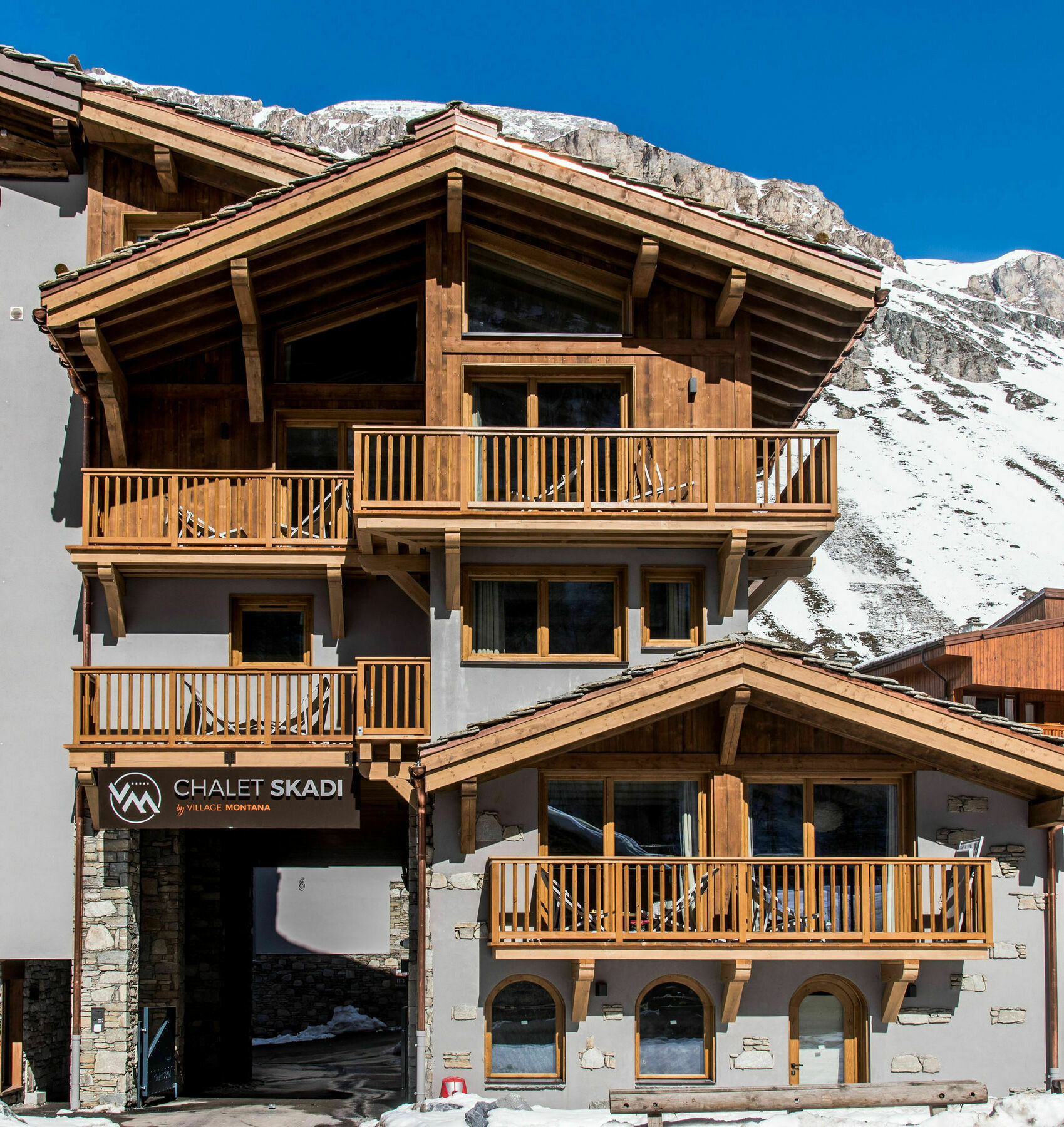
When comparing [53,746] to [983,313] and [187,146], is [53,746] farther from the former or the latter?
[983,313]

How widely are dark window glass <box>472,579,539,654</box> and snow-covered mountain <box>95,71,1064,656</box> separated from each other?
118ft

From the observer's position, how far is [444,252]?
19609mm

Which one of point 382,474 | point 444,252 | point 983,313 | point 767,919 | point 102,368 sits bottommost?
point 767,919

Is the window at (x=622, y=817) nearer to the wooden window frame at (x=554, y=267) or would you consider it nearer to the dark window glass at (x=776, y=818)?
the dark window glass at (x=776, y=818)

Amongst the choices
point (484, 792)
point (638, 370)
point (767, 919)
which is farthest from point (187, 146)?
point (767, 919)

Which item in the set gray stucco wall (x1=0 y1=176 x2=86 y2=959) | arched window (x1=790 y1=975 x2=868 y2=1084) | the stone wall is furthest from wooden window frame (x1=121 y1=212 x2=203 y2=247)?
arched window (x1=790 y1=975 x2=868 y2=1084)

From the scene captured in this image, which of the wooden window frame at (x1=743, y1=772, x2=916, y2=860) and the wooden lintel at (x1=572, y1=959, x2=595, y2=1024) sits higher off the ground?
the wooden window frame at (x1=743, y1=772, x2=916, y2=860)

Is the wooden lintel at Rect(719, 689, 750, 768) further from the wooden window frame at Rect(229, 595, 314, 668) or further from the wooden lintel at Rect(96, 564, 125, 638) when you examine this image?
the wooden lintel at Rect(96, 564, 125, 638)

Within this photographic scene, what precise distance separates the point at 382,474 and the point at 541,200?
14.3 ft

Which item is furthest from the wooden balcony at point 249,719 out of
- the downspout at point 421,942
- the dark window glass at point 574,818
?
the dark window glass at point 574,818

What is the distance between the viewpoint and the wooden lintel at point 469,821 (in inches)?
657

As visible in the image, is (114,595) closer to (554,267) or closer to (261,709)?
(261,709)

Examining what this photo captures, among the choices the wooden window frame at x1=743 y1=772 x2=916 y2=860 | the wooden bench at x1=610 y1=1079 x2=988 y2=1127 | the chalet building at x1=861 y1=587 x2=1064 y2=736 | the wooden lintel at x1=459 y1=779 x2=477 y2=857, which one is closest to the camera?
the wooden bench at x1=610 y1=1079 x2=988 y2=1127

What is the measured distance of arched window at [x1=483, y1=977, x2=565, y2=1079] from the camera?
16766mm
